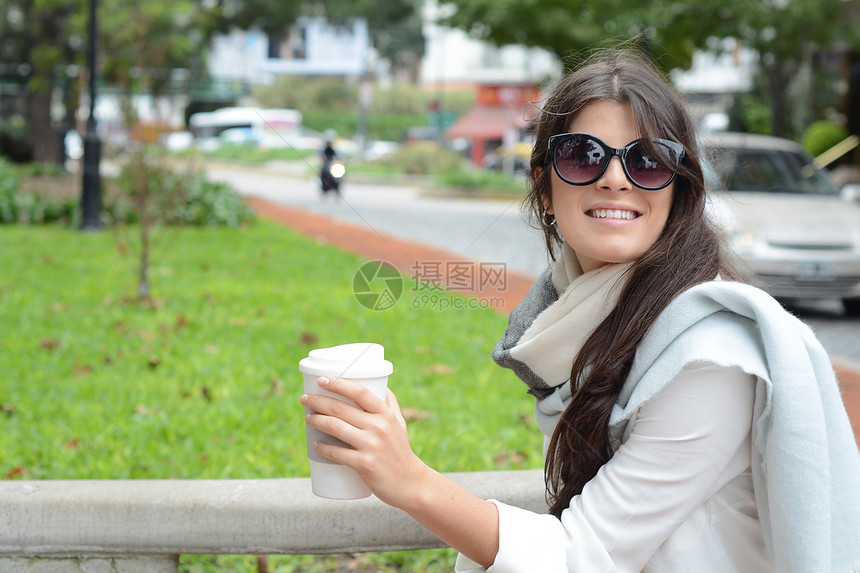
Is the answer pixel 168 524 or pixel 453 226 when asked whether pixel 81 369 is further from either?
pixel 168 524

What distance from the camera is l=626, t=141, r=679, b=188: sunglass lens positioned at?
135 centimetres

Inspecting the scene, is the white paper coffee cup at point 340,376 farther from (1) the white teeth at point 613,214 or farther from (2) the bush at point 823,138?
(2) the bush at point 823,138

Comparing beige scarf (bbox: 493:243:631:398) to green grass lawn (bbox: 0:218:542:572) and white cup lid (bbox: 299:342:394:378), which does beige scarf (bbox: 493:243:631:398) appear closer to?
green grass lawn (bbox: 0:218:542:572)

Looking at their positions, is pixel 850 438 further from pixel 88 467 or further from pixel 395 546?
pixel 88 467

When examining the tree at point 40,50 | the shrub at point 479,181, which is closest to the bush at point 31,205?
the tree at point 40,50

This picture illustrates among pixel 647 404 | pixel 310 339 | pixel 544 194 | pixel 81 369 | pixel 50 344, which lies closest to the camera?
pixel 647 404

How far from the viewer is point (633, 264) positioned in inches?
55.6

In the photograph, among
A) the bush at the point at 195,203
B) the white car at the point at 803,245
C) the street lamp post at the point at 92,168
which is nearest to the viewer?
the white car at the point at 803,245

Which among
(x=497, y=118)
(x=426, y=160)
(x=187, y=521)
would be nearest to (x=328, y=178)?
(x=187, y=521)

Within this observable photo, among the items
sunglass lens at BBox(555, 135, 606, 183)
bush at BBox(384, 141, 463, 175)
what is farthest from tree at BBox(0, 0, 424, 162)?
A: sunglass lens at BBox(555, 135, 606, 183)

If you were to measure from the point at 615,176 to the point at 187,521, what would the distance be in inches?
49.2

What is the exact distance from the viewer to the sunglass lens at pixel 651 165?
1.35 m

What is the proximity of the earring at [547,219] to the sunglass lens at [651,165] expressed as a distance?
0.24 meters

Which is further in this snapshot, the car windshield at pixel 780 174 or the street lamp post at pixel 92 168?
the street lamp post at pixel 92 168
